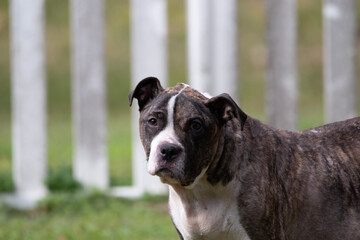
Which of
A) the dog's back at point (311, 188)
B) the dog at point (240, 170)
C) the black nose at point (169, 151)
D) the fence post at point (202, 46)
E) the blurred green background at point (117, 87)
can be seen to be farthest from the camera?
the fence post at point (202, 46)

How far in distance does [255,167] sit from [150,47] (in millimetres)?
3521

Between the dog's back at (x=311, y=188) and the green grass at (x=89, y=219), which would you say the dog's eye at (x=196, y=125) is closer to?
the dog's back at (x=311, y=188)

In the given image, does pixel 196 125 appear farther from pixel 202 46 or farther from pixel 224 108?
pixel 202 46

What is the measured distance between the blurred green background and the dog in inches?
107

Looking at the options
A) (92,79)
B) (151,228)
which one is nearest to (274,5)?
(92,79)

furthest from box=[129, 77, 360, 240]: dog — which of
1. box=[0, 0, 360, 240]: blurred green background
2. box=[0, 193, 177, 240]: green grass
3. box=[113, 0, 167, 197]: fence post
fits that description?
box=[113, 0, 167, 197]: fence post

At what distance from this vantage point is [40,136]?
704 cm

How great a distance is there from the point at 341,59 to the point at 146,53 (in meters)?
1.70

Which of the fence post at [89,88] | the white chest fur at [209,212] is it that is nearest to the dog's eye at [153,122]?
the white chest fur at [209,212]

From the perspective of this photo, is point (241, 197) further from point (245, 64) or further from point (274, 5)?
point (245, 64)

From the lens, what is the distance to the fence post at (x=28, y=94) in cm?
701

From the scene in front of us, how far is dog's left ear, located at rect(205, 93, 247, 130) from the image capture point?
12.1 ft

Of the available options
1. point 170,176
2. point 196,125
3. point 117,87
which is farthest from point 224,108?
point 117,87

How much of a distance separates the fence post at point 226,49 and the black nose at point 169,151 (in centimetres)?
369
